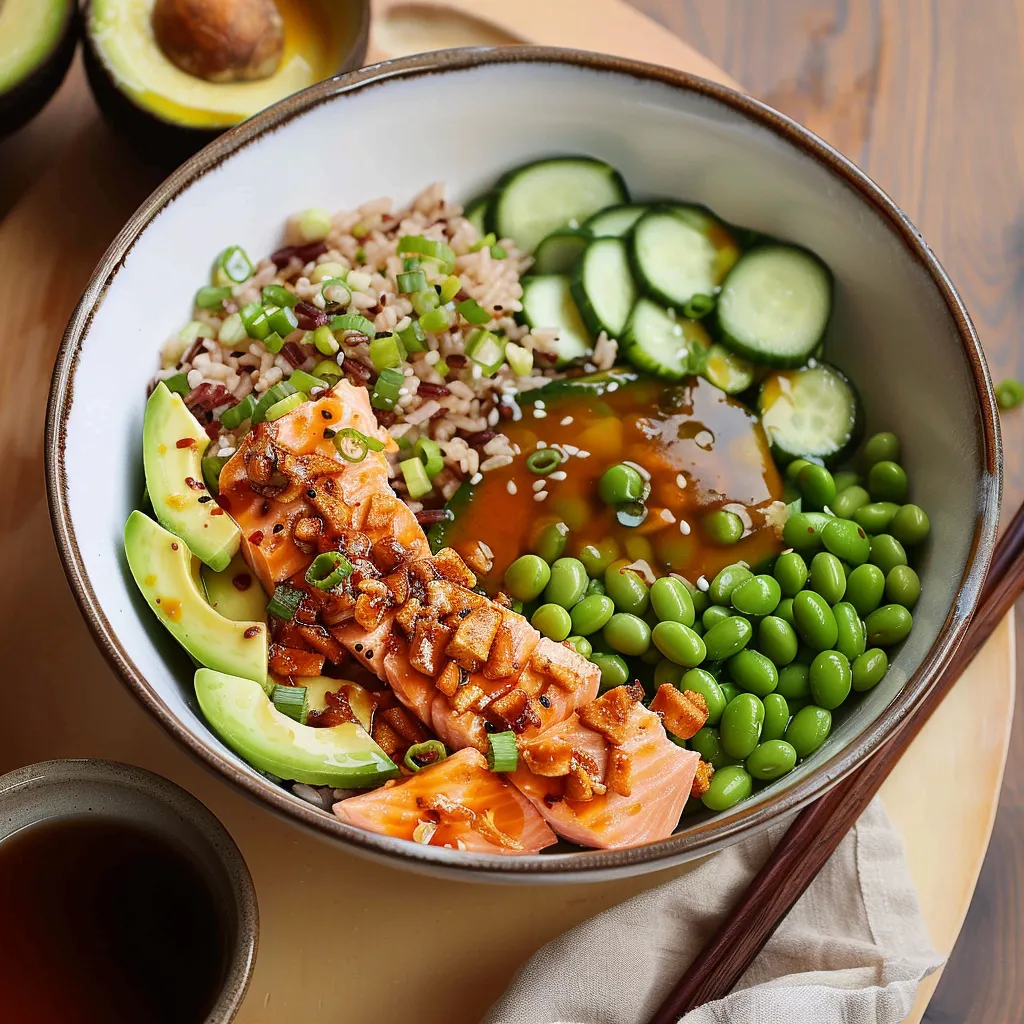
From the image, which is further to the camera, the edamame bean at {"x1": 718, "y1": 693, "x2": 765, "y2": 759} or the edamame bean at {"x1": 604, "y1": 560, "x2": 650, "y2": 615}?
the edamame bean at {"x1": 604, "y1": 560, "x2": 650, "y2": 615}

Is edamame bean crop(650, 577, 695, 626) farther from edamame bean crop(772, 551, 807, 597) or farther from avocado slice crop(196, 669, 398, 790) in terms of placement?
avocado slice crop(196, 669, 398, 790)

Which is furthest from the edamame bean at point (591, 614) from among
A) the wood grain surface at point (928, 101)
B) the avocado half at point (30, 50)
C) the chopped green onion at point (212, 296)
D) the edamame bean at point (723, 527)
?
the avocado half at point (30, 50)

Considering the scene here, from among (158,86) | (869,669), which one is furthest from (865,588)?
(158,86)

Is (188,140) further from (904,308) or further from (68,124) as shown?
(904,308)

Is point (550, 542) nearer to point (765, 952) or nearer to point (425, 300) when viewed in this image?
point (425, 300)

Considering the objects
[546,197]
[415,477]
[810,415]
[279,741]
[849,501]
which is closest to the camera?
[279,741]

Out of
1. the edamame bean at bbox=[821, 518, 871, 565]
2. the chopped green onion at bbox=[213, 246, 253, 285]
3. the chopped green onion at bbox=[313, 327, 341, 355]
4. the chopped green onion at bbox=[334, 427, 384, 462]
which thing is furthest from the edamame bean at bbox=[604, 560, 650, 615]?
the chopped green onion at bbox=[213, 246, 253, 285]
